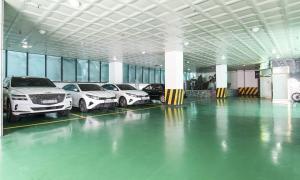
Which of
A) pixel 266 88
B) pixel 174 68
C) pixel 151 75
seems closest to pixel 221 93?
pixel 266 88

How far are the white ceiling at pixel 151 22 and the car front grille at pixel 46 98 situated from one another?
248cm

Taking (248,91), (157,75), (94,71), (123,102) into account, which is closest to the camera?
(123,102)

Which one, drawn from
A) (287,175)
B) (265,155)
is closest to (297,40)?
(265,155)

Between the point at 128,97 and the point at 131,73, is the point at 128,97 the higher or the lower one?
the lower one

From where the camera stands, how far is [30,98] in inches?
246

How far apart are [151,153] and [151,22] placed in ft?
15.7

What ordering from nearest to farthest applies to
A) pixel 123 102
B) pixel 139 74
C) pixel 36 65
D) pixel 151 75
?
pixel 123 102 → pixel 36 65 → pixel 139 74 → pixel 151 75

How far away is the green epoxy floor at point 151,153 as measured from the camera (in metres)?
2.80

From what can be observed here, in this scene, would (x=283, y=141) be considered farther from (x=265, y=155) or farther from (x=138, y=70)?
(x=138, y=70)

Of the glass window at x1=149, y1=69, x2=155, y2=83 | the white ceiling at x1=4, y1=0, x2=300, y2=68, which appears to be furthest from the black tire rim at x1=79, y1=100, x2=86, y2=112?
the glass window at x1=149, y1=69, x2=155, y2=83

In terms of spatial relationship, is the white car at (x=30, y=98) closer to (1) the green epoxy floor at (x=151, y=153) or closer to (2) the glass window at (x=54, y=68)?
Result: (1) the green epoxy floor at (x=151, y=153)

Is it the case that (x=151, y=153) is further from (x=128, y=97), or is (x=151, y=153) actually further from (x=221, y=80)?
→ (x=221, y=80)

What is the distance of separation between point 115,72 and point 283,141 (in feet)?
44.6

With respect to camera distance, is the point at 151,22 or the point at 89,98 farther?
the point at 89,98
